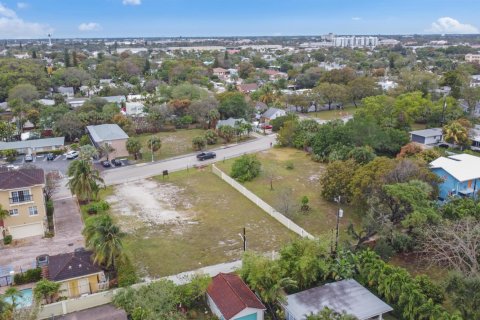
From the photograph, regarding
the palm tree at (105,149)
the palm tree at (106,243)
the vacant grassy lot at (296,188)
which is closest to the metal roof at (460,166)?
the vacant grassy lot at (296,188)

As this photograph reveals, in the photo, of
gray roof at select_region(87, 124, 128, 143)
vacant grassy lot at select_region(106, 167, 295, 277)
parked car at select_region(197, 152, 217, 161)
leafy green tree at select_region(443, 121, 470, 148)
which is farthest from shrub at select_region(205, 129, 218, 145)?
leafy green tree at select_region(443, 121, 470, 148)

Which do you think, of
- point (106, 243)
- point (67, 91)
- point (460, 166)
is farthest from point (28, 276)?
point (67, 91)

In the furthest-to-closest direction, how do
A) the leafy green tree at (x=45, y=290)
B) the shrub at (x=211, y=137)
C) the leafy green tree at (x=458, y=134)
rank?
1. the shrub at (x=211, y=137)
2. the leafy green tree at (x=458, y=134)
3. the leafy green tree at (x=45, y=290)

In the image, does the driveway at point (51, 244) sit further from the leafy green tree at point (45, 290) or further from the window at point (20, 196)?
the leafy green tree at point (45, 290)

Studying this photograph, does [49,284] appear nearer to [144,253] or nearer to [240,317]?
[144,253]

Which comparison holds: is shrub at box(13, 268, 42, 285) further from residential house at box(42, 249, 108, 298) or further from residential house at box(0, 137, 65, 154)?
residential house at box(0, 137, 65, 154)

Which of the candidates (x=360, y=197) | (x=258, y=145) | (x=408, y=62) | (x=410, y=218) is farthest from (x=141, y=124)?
(x=408, y=62)
